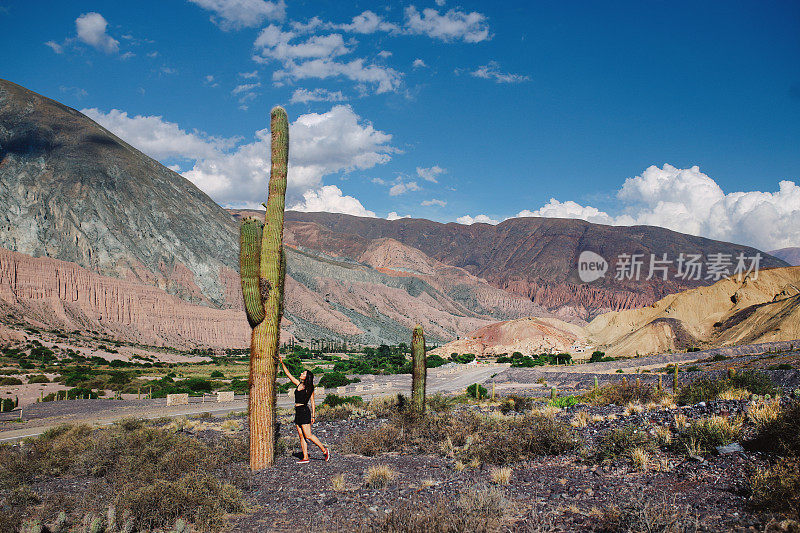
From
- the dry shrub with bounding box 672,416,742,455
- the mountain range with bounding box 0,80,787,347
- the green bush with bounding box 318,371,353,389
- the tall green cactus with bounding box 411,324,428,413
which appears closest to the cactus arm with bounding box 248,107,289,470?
the tall green cactus with bounding box 411,324,428,413

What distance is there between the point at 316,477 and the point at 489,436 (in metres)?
3.61

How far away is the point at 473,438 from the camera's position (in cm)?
966

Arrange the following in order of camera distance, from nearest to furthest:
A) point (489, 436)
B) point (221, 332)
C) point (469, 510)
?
point (469, 510)
point (489, 436)
point (221, 332)

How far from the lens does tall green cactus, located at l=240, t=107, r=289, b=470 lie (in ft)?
28.6

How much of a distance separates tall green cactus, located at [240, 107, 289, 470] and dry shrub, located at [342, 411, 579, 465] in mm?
2221

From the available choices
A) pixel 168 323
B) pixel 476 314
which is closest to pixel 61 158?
pixel 168 323

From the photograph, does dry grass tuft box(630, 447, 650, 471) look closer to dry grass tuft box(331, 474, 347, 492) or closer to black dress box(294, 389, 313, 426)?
dry grass tuft box(331, 474, 347, 492)

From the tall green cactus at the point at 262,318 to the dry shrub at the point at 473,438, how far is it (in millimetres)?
2221

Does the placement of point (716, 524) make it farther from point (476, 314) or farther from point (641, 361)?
point (476, 314)

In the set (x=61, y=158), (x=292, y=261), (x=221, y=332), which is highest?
(x=61, y=158)

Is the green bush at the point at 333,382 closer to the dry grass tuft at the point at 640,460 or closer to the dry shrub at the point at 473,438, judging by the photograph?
the dry shrub at the point at 473,438

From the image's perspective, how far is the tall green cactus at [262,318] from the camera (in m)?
8.70

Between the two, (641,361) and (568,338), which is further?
(568,338)

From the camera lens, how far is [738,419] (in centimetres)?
802
